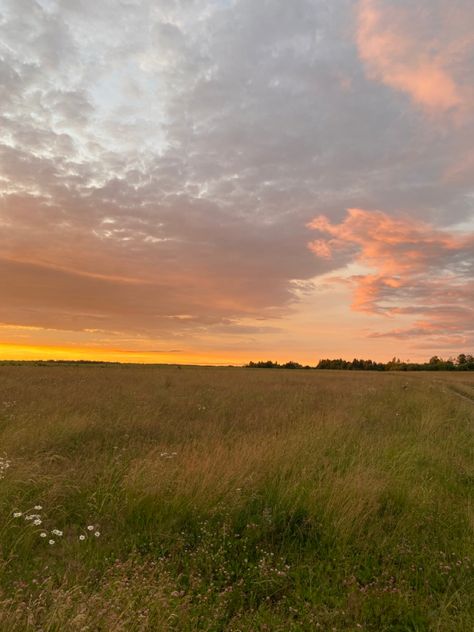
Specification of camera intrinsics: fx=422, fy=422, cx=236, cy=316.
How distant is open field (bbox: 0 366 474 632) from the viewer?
395 centimetres

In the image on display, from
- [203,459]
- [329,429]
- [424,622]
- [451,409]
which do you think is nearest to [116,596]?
[424,622]

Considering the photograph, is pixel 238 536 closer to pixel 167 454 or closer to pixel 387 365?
pixel 167 454

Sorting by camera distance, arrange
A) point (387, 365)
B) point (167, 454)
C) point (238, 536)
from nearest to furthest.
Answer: point (238, 536) → point (167, 454) → point (387, 365)

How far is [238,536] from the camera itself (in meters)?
5.38

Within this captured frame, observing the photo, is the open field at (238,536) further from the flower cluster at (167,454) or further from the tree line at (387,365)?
the tree line at (387,365)

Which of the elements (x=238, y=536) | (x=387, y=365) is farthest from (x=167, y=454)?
(x=387, y=365)

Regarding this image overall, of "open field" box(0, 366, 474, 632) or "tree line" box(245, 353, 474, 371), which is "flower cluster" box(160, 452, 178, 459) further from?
"tree line" box(245, 353, 474, 371)

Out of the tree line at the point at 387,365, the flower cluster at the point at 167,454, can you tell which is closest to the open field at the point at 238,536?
the flower cluster at the point at 167,454

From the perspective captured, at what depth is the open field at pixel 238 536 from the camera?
155 inches

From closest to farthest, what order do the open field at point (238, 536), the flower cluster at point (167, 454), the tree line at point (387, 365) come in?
1. the open field at point (238, 536)
2. the flower cluster at point (167, 454)
3. the tree line at point (387, 365)

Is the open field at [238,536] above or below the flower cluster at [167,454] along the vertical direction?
below

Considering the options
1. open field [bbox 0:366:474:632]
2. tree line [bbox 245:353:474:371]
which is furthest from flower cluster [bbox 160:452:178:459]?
tree line [bbox 245:353:474:371]

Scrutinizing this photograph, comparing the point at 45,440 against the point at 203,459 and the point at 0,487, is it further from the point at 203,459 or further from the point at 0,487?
the point at 203,459

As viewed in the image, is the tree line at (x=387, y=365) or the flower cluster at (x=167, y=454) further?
the tree line at (x=387, y=365)
